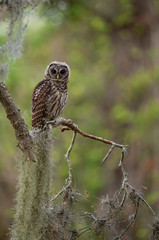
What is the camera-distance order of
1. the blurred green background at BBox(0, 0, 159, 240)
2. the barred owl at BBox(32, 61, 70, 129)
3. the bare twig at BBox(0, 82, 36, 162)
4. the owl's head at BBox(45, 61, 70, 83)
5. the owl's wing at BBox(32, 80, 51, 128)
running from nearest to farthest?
the bare twig at BBox(0, 82, 36, 162) → the owl's wing at BBox(32, 80, 51, 128) → the barred owl at BBox(32, 61, 70, 129) → the owl's head at BBox(45, 61, 70, 83) → the blurred green background at BBox(0, 0, 159, 240)

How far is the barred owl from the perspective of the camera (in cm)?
497

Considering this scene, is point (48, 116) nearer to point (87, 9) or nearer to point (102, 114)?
point (87, 9)

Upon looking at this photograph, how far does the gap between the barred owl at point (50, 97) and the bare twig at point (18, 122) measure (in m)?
1.32

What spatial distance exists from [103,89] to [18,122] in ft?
29.9

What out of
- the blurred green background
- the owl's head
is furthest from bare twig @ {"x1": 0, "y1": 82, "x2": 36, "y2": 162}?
the blurred green background

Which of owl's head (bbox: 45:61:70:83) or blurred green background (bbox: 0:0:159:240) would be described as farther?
blurred green background (bbox: 0:0:159:240)

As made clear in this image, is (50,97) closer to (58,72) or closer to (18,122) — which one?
(58,72)

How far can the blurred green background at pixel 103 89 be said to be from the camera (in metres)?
10.8

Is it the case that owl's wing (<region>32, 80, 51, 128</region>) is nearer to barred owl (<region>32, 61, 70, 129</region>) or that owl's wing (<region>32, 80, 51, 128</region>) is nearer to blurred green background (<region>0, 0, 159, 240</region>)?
barred owl (<region>32, 61, 70, 129</region>)

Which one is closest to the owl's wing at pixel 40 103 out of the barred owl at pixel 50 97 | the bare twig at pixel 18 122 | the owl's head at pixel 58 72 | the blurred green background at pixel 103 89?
the barred owl at pixel 50 97

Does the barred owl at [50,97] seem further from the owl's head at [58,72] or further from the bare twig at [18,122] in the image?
the bare twig at [18,122]

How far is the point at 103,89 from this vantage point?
1244 cm

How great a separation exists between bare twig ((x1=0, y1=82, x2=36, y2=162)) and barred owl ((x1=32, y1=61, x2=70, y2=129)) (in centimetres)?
132

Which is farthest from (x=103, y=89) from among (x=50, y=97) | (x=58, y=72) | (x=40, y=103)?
(x=40, y=103)
